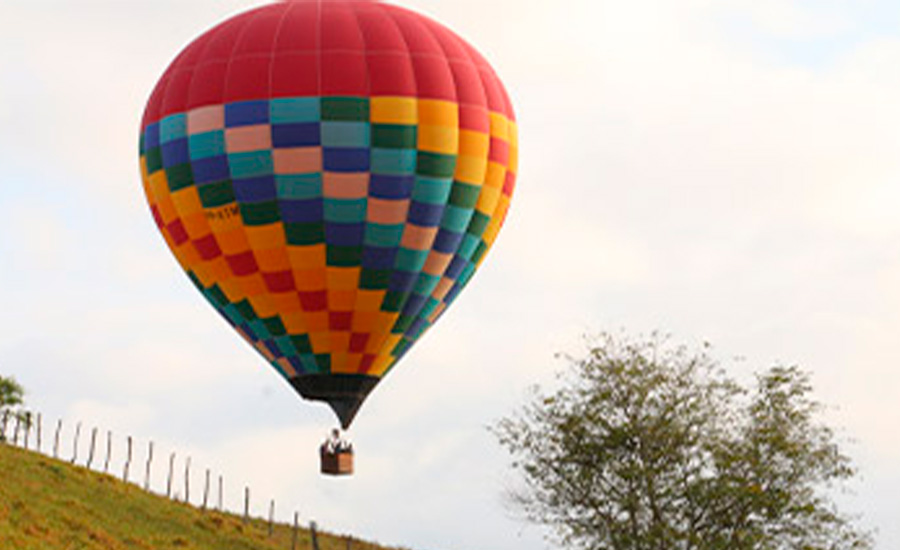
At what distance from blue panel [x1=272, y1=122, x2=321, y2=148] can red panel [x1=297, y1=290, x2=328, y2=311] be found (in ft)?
12.8

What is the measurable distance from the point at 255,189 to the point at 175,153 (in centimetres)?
292

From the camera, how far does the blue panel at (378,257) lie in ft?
105

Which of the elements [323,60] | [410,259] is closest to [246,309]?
[410,259]

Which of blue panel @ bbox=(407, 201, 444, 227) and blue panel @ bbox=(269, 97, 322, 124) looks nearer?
blue panel @ bbox=(269, 97, 322, 124)

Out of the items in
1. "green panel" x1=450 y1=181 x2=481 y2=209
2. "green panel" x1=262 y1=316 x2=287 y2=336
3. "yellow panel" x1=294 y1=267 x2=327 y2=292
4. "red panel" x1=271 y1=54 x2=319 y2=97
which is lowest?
"green panel" x1=262 y1=316 x2=287 y2=336

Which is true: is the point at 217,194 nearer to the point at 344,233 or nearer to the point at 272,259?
the point at 272,259

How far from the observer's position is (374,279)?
32.4 m

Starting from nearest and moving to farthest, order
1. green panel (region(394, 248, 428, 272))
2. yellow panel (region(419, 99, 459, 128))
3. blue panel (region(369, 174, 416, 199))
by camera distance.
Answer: blue panel (region(369, 174, 416, 199))
yellow panel (region(419, 99, 459, 128))
green panel (region(394, 248, 428, 272))

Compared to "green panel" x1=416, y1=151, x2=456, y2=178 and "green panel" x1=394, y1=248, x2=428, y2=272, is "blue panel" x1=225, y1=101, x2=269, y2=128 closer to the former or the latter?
"green panel" x1=416, y1=151, x2=456, y2=178

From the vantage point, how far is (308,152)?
31.2 m

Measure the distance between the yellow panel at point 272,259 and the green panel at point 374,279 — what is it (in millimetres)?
1946

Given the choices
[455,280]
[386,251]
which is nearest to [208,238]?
[386,251]

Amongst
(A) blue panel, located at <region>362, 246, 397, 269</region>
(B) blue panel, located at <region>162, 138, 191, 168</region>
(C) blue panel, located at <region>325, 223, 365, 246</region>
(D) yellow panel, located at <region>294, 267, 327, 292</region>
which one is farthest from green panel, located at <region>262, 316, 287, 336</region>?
(B) blue panel, located at <region>162, 138, 191, 168</region>

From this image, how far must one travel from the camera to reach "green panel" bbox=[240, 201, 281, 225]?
1241 inches
